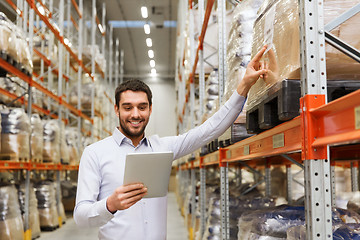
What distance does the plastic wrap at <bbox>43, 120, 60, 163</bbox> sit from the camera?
8492 mm

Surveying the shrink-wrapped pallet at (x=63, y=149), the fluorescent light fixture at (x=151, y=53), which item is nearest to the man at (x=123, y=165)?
the shrink-wrapped pallet at (x=63, y=149)

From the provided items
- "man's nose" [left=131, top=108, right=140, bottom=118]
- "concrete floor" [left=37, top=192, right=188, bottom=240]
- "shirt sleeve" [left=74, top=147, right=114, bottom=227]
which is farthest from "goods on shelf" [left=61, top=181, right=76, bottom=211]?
"man's nose" [left=131, top=108, right=140, bottom=118]

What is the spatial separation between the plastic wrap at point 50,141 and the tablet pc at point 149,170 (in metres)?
6.64

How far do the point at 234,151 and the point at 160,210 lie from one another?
765 millimetres

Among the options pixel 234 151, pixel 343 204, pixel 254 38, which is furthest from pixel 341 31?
pixel 343 204

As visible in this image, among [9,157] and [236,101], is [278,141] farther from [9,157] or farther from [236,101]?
[9,157]

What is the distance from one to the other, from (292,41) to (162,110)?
2310 cm

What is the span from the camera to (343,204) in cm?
468

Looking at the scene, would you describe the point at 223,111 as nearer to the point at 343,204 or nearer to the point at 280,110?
the point at 280,110

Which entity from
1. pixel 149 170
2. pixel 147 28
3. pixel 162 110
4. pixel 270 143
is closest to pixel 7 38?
pixel 149 170

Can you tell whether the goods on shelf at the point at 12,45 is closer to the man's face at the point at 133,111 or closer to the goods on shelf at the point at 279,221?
the man's face at the point at 133,111

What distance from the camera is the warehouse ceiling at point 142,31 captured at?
54.6 feet

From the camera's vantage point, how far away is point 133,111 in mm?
2680

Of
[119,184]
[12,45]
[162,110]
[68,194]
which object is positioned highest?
[162,110]
